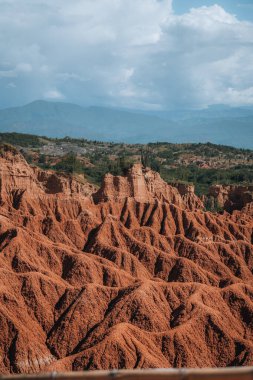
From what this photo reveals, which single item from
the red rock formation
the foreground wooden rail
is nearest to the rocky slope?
the red rock formation

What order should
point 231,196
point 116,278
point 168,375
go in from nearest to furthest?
point 168,375 → point 116,278 → point 231,196

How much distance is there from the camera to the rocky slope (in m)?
44.4

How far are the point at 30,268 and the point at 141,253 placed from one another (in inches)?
724

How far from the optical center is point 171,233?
8744cm

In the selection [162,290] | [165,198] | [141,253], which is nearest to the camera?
[162,290]

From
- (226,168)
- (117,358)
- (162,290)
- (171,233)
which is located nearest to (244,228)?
(171,233)

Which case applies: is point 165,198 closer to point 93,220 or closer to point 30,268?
point 93,220

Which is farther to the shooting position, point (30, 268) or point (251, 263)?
point (251, 263)

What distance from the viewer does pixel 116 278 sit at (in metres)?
60.6

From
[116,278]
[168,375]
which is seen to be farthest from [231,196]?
[168,375]

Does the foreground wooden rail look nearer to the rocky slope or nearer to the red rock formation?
the rocky slope

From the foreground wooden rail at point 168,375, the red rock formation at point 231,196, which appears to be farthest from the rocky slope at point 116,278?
the foreground wooden rail at point 168,375

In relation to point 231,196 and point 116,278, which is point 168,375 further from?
point 231,196

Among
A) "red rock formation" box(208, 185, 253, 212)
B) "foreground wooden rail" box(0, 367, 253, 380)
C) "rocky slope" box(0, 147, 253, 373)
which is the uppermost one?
"foreground wooden rail" box(0, 367, 253, 380)
